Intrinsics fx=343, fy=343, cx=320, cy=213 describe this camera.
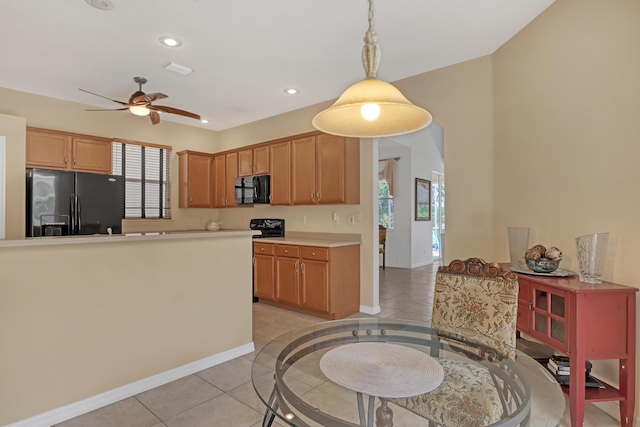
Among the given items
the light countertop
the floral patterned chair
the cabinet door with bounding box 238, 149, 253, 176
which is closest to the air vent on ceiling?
the cabinet door with bounding box 238, 149, 253, 176

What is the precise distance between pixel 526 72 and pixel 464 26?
630 mm

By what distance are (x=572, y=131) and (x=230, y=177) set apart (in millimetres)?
4640

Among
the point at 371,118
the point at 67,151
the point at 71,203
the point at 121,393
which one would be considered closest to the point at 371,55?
the point at 371,118

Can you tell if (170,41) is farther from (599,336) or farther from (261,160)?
(599,336)

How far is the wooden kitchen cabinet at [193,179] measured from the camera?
5.73 metres

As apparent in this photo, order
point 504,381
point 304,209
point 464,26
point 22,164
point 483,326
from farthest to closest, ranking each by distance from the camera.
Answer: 1. point 304,209
2. point 22,164
3. point 464,26
4. point 483,326
5. point 504,381

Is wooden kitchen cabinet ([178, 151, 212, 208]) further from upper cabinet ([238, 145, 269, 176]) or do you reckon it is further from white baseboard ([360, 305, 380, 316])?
white baseboard ([360, 305, 380, 316])

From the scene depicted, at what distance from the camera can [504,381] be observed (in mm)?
1493

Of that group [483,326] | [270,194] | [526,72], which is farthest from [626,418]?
[270,194]

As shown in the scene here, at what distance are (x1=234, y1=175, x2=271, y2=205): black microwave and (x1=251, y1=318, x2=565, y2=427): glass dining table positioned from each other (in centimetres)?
329

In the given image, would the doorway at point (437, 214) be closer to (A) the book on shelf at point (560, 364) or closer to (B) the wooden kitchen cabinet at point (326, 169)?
(B) the wooden kitchen cabinet at point (326, 169)

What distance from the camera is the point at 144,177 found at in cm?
543

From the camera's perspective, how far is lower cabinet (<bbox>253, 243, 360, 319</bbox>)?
391 cm

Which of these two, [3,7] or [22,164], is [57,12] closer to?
[3,7]
